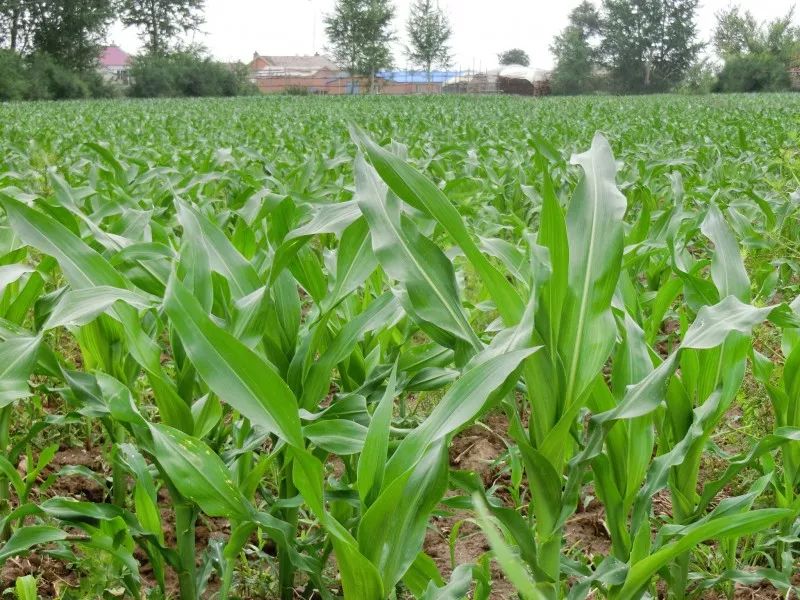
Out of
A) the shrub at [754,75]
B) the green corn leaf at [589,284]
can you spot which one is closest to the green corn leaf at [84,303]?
the green corn leaf at [589,284]

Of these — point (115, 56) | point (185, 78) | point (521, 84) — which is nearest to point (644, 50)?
point (521, 84)

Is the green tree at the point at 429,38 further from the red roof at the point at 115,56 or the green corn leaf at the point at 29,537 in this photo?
the green corn leaf at the point at 29,537

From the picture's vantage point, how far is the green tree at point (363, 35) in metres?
58.7

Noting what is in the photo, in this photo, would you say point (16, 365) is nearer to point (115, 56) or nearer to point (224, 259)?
point (224, 259)

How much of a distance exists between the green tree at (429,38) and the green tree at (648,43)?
550 inches

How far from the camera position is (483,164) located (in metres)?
6.10

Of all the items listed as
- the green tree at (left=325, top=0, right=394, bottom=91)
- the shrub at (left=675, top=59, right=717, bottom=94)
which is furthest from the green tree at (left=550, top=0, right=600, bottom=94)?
the green tree at (left=325, top=0, right=394, bottom=91)

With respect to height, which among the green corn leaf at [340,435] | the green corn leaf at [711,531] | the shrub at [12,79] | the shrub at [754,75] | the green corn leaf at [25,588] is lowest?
the green corn leaf at [25,588]

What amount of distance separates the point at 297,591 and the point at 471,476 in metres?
0.61

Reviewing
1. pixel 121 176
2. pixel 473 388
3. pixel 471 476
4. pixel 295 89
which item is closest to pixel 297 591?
pixel 471 476

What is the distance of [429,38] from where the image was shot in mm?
65688

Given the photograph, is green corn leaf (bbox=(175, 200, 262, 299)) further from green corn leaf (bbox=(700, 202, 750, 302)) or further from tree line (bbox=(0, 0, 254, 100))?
tree line (bbox=(0, 0, 254, 100))

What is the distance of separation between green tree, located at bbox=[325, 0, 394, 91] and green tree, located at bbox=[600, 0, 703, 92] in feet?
66.4

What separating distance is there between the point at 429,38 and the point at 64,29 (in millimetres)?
29615
